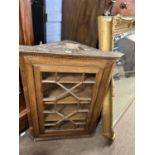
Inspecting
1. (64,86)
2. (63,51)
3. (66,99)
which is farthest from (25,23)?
(66,99)

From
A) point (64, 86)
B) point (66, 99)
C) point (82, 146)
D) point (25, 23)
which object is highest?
point (25, 23)

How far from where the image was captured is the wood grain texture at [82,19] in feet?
5.65

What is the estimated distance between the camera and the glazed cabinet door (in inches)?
53.3

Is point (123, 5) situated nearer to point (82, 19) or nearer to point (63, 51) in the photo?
point (82, 19)

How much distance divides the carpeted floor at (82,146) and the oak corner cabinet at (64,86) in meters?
0.06

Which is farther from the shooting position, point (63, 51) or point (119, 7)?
point (119, 7)

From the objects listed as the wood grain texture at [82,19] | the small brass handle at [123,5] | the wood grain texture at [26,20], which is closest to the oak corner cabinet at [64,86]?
the wood grain texture at [26,20]

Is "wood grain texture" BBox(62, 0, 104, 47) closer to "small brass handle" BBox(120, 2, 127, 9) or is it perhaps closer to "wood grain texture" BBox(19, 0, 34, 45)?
"small brass handle" BBox(120, 2, 127, 9)

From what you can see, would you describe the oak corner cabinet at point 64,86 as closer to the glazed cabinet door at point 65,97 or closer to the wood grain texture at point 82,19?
the glazed cabinet door at point 65,97

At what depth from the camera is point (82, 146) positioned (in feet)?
5.57

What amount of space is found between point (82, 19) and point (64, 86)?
0.68m

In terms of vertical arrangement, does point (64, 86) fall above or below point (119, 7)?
below

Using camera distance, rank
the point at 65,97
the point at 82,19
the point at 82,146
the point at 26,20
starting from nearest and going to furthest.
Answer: the point at 26,20 < the point at 65,97 < the point at 82,146 < the point at 82,19
